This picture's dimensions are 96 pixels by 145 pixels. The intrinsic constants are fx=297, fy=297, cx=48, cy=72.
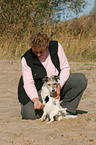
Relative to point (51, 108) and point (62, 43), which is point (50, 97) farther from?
point (62, 43)

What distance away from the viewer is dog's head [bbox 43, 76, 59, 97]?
3861 mm

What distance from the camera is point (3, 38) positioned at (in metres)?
11.6

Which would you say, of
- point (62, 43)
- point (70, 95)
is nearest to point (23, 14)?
point (62, 43)

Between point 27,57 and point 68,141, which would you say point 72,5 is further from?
point 68,141

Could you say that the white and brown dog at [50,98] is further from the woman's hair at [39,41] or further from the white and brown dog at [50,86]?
the woman's hair at [39,41]

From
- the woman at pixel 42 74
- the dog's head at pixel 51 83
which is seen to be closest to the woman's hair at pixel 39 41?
the woman at pixel 42 74

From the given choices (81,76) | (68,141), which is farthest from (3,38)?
(68,141)

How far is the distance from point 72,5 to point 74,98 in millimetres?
10677

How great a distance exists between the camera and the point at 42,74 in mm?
4203

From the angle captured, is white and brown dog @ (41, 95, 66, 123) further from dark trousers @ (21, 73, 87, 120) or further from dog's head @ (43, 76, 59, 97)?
dark trousers @ (21, 73, 87, 120)

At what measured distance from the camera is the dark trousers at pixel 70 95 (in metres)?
4.36

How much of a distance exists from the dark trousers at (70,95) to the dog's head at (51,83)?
1.77ft

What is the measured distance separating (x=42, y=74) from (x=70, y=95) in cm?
59

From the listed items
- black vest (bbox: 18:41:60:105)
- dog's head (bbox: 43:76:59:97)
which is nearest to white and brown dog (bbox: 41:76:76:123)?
dog's head (bbox: 43:76:59:97)
